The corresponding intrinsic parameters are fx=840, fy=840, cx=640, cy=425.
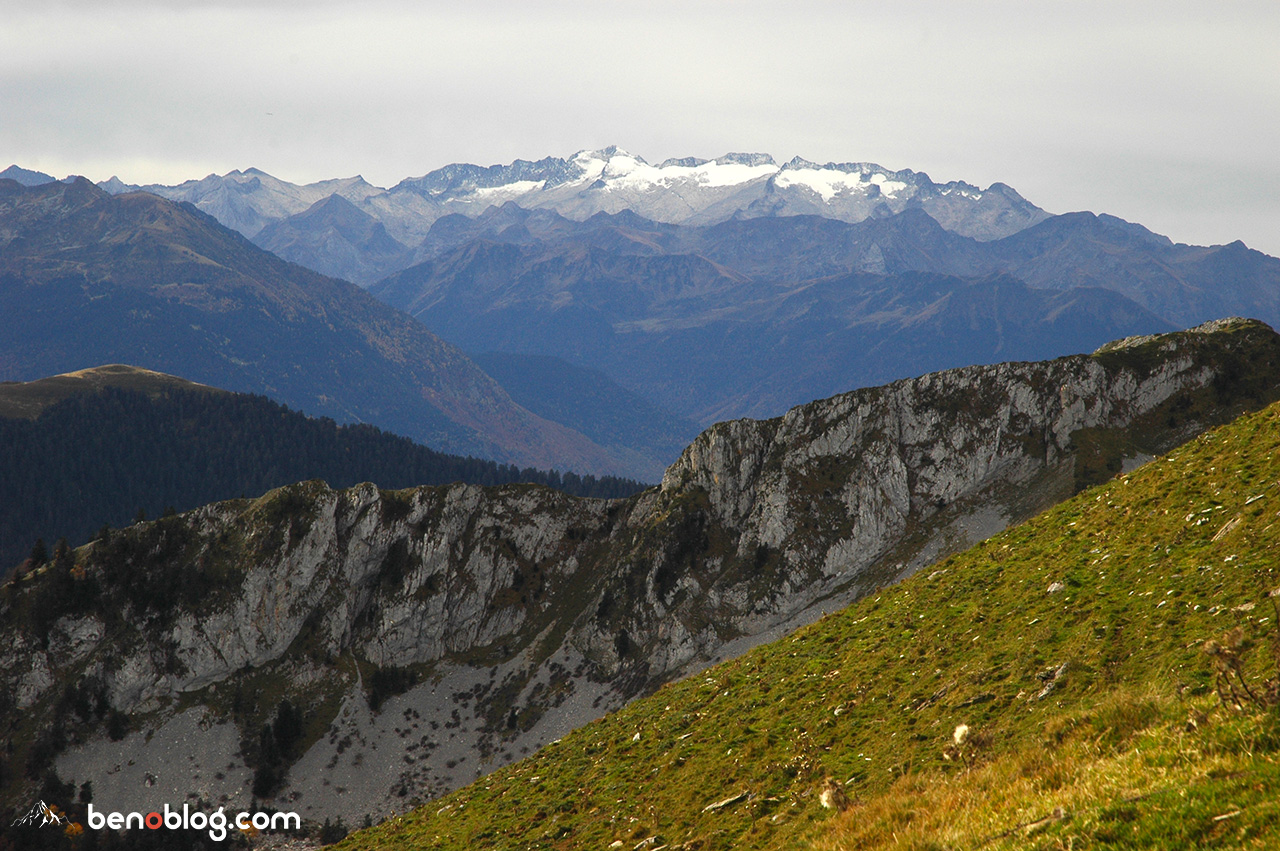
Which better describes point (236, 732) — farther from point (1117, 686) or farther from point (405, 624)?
point (1117, 686)

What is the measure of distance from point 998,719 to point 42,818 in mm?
131714

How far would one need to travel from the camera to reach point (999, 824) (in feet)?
67.0

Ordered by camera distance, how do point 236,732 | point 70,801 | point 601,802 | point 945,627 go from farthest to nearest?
point 236,732 < point 70,801 < point 945,627 < point 601,802

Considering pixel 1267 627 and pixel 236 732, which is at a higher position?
pixel 1267 627

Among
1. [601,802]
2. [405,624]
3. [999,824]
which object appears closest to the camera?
[999,824]

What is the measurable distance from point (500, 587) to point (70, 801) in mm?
67945

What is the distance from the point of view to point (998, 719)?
3384cm

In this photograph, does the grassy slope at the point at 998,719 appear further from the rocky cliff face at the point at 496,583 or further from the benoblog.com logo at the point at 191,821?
the rocky cliff face at the point at 496,583

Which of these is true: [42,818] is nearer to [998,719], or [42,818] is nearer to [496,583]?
[496,583]

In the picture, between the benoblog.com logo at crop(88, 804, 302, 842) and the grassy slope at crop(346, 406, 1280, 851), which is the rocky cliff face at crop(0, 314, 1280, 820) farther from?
the grassy slope at crop(346, 406, 1280, 851)

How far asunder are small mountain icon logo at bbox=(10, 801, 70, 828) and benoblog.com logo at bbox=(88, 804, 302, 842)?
11.4 ft

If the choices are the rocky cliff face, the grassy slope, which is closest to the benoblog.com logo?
the rocky cliff face

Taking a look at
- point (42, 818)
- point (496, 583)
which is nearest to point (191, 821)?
point (42, 818)

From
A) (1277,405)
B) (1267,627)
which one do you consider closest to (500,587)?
(1277,405)
